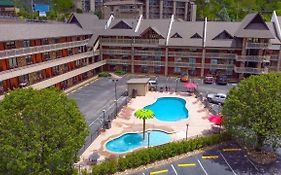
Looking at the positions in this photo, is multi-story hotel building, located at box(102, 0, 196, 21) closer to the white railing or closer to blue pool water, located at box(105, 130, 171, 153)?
the white railing

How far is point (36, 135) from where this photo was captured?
1956cm

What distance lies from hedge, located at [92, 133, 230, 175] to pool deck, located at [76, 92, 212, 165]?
115 inches

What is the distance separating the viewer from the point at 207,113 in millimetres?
41844

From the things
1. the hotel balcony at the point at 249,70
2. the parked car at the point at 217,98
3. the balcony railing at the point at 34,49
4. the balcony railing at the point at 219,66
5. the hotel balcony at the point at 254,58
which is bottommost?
the parked car at the point at 217,98

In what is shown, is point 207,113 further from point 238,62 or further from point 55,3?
point 55,3

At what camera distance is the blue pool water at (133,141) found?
104ft

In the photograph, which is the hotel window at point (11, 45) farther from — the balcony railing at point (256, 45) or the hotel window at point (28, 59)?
the balcony railing at point (256, 45)

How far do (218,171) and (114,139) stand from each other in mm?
13067

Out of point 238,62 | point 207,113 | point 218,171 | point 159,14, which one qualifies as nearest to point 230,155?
point 218,171

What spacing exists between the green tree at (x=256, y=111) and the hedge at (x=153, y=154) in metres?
3.00

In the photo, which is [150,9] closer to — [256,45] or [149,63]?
[149,63]

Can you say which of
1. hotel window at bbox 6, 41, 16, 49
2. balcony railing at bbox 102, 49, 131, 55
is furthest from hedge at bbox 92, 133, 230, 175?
balcony railing at bbox 102, 49, 131, 55

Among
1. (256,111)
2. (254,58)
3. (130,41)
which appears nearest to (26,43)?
(130,41)

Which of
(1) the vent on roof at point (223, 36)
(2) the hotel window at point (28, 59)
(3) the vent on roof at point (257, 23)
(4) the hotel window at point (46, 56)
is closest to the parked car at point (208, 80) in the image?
(1) the vent on roof at point (223, 36)
